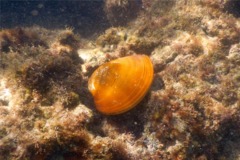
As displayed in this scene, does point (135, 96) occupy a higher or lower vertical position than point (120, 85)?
lower

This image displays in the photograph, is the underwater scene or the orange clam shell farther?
the orange clam shell

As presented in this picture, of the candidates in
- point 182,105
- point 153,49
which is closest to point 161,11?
point 153,49

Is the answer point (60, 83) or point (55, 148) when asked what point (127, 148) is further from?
point (60, 83)

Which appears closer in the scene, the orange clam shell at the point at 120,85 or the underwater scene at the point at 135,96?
the underwater scene at the point at 135,96
